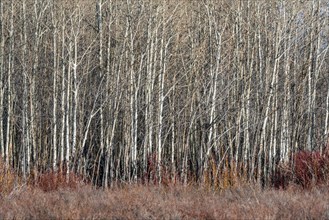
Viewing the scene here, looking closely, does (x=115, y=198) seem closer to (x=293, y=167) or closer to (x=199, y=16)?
(x=293, y=167)

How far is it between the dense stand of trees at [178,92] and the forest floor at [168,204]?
138 centimetres

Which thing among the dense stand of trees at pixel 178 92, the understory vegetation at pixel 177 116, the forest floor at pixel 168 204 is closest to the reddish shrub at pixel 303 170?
the understory vegetation at pixel 177 116

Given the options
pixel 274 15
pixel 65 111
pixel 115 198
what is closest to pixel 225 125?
pixel 274 15

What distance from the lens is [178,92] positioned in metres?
12.5

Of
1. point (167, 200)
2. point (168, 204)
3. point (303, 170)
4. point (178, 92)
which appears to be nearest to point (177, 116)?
point (178, 92)

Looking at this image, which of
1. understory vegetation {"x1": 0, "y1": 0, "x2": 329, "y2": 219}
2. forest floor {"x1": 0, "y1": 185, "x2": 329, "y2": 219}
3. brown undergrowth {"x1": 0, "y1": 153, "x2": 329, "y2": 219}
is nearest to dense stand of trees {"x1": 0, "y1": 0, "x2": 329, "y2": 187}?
understory vegetation {"x1": 0, "y1": 0, "x2": 329, "y2": 219}

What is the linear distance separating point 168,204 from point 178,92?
596 cm

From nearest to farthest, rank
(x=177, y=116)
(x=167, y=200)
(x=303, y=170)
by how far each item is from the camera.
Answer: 1. (x=167, y=200)
2. (x=303, y=170)
3. (x=177, y=116)

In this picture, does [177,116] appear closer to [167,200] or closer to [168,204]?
[167,200]

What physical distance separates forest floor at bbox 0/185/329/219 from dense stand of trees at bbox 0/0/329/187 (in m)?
1.38

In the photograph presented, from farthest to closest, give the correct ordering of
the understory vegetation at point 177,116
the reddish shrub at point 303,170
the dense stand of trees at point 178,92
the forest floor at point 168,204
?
the dense stand of trees at point 178,92, the reddish shrub at point 303,170, the understory vegetation at point 177,116, the forest floor at point 168,204

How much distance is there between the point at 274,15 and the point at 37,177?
5150 millimetres

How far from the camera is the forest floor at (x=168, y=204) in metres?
6.15

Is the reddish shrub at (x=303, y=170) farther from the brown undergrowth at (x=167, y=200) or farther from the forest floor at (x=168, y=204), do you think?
the forest floor at (x=168, y=204)
